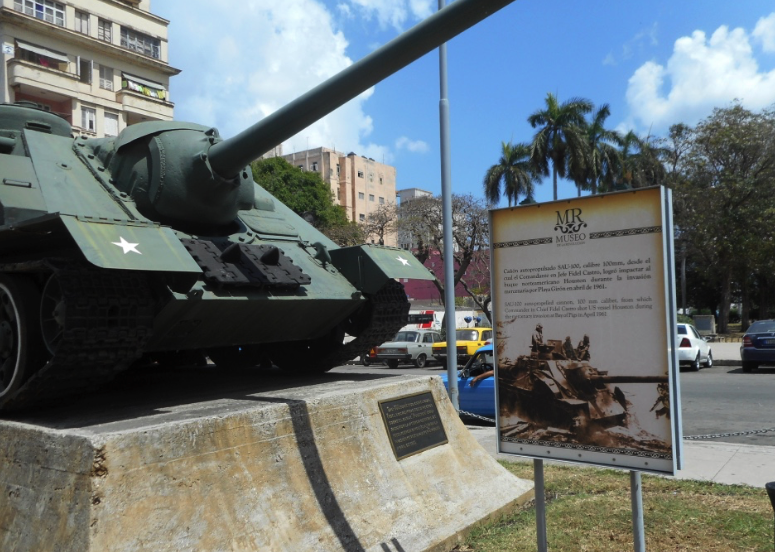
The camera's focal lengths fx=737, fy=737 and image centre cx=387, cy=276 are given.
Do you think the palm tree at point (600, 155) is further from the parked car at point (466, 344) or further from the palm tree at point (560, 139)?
the parked car at point (466, 344)

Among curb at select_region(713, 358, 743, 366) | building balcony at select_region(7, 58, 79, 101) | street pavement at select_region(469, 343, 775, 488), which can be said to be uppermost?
building balcony at select_region(7, 58, 79, 101)

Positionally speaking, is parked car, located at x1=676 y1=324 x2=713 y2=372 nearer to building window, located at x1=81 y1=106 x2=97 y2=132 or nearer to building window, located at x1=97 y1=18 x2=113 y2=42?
building window, located at x1=81 y1=106 x2=97 y2=132

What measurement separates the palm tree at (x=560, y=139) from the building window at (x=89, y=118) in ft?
68.0

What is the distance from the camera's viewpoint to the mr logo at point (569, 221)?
361 cm

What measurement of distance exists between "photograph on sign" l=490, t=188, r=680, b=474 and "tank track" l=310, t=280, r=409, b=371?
321 centimetres

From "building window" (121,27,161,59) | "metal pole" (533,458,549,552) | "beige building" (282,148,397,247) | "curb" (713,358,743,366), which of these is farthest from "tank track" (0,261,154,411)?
"beige building" (282,148,397,247)

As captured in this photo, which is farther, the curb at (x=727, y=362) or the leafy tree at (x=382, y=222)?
the leafy tree at (x=382, y=222)

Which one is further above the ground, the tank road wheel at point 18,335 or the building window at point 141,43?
the building window at point 141,43

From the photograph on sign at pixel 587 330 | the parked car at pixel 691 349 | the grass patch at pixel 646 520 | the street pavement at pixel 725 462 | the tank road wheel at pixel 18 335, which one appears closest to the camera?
the photograph on sign at pixel 587 330

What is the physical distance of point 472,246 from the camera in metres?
31.5

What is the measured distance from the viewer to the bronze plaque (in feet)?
18.7

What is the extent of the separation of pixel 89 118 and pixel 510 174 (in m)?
20.1

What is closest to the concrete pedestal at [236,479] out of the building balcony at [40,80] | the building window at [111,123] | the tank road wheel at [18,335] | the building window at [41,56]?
the tank road wheel at [18,335]

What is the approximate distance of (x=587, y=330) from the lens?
3.52 meters
